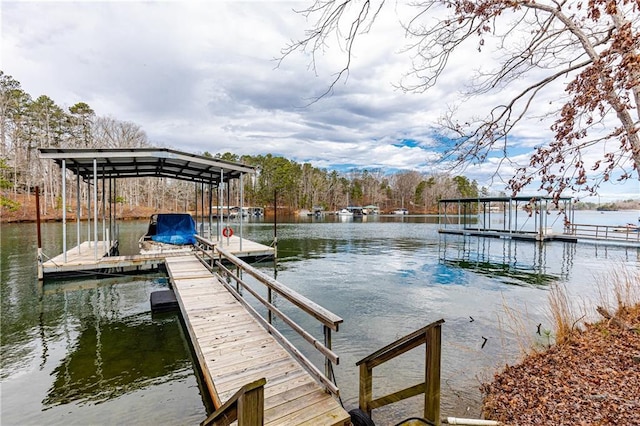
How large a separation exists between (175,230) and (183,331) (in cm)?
765

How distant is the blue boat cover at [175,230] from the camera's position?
12.3m

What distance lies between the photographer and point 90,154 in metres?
9.54

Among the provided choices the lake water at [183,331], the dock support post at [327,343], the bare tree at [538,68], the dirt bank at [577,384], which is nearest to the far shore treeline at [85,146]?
the lake water at [183,331]

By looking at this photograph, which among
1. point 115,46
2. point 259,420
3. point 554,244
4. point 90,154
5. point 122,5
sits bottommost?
point 554,244

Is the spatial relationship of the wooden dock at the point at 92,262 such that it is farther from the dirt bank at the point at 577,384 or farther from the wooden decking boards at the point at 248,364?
the dirt bank at the point at 577,384

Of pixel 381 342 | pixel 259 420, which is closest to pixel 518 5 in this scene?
pixel 259 420

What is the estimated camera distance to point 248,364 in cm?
363

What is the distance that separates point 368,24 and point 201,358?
4.48m

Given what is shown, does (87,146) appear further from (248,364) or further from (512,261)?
(512,261)

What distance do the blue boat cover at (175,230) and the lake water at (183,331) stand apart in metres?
2.00

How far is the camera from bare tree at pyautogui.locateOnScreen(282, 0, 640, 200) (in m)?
2.89

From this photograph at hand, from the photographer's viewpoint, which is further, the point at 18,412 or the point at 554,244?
the point at 554,244

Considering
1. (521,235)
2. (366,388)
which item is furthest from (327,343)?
(521,235)

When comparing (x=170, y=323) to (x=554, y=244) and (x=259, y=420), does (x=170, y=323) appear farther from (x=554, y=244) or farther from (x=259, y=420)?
(x=554, y=244)
